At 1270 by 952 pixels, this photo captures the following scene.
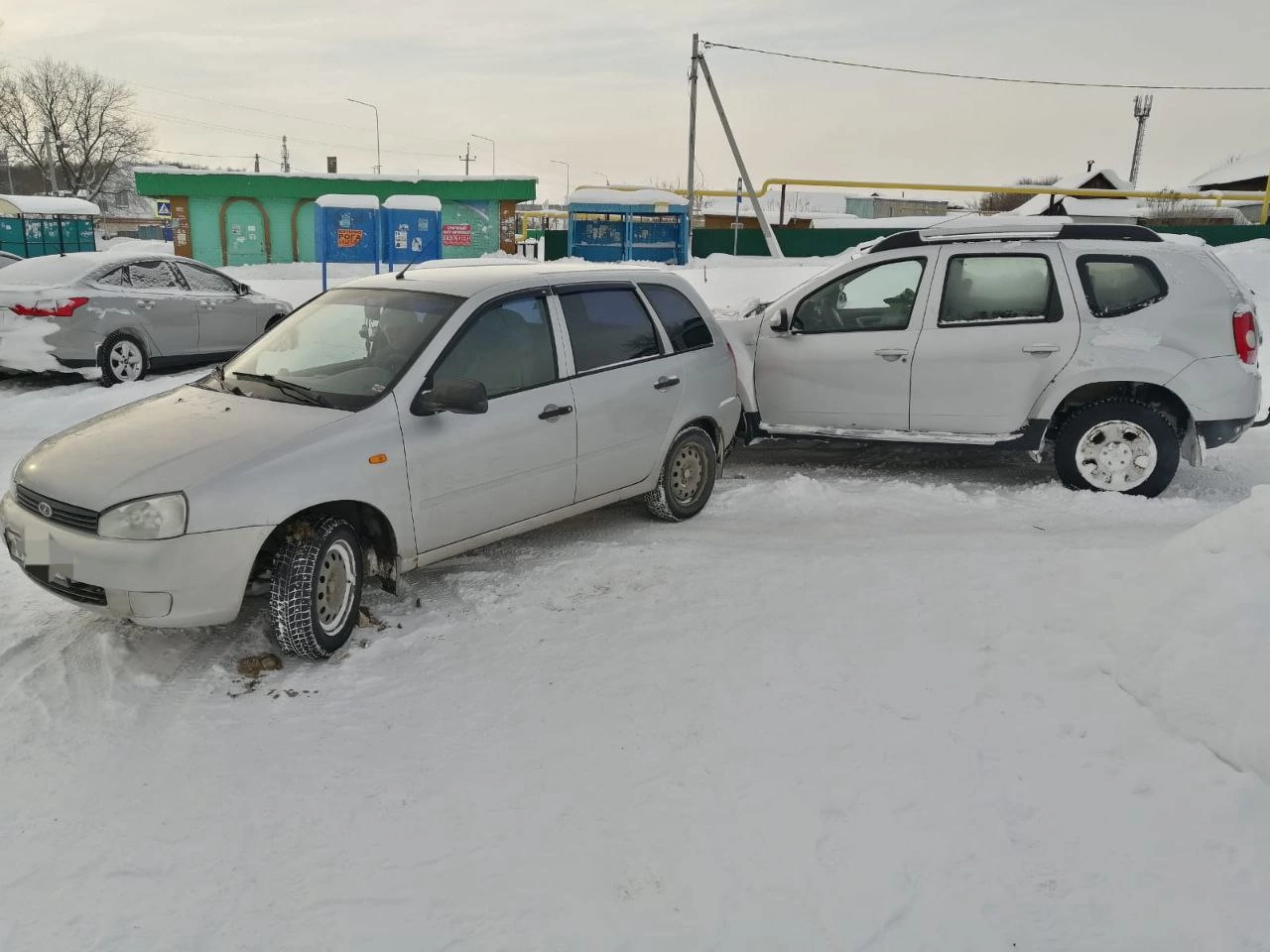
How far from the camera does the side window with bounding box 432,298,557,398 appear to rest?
489 cm

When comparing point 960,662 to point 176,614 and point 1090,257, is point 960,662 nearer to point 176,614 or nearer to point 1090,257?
point 176,614

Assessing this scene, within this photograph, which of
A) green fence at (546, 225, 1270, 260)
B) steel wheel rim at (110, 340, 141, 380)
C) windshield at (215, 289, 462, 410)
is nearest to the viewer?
windshield at (215, 289, 462, 410)

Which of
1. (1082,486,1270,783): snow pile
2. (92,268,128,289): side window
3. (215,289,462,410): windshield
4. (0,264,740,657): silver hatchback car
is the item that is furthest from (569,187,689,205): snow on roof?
(1082,486,1270,783): snow pile

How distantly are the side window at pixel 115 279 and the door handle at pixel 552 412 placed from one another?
7318mm

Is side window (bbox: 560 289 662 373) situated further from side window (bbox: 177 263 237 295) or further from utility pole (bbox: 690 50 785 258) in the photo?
utility pole (bbox: 690 50 785 258)

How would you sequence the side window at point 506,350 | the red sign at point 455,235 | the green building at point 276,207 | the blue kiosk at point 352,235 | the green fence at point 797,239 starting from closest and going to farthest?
the side window at point 506,350 → the blue kiosk at point 352,235 → the green fence at point 797,239 → the green building at point 276,207 → the red sign at point 455,235

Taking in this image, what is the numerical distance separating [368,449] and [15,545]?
5.06ft

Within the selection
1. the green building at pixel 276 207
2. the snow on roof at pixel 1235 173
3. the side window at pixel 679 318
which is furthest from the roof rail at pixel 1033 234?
the snow on roof at pixel 1235 173

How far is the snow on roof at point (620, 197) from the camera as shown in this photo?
94.3 ft

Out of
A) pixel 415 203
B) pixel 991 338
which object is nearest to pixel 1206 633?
pixel 991 338

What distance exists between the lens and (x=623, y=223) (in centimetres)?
2894

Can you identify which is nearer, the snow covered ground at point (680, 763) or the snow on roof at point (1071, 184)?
the snow covered ground at point (680, 763)

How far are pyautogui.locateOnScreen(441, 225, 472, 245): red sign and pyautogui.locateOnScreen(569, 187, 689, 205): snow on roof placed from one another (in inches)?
181

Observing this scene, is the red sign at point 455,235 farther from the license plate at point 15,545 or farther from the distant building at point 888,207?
the distant building at point 888,207
